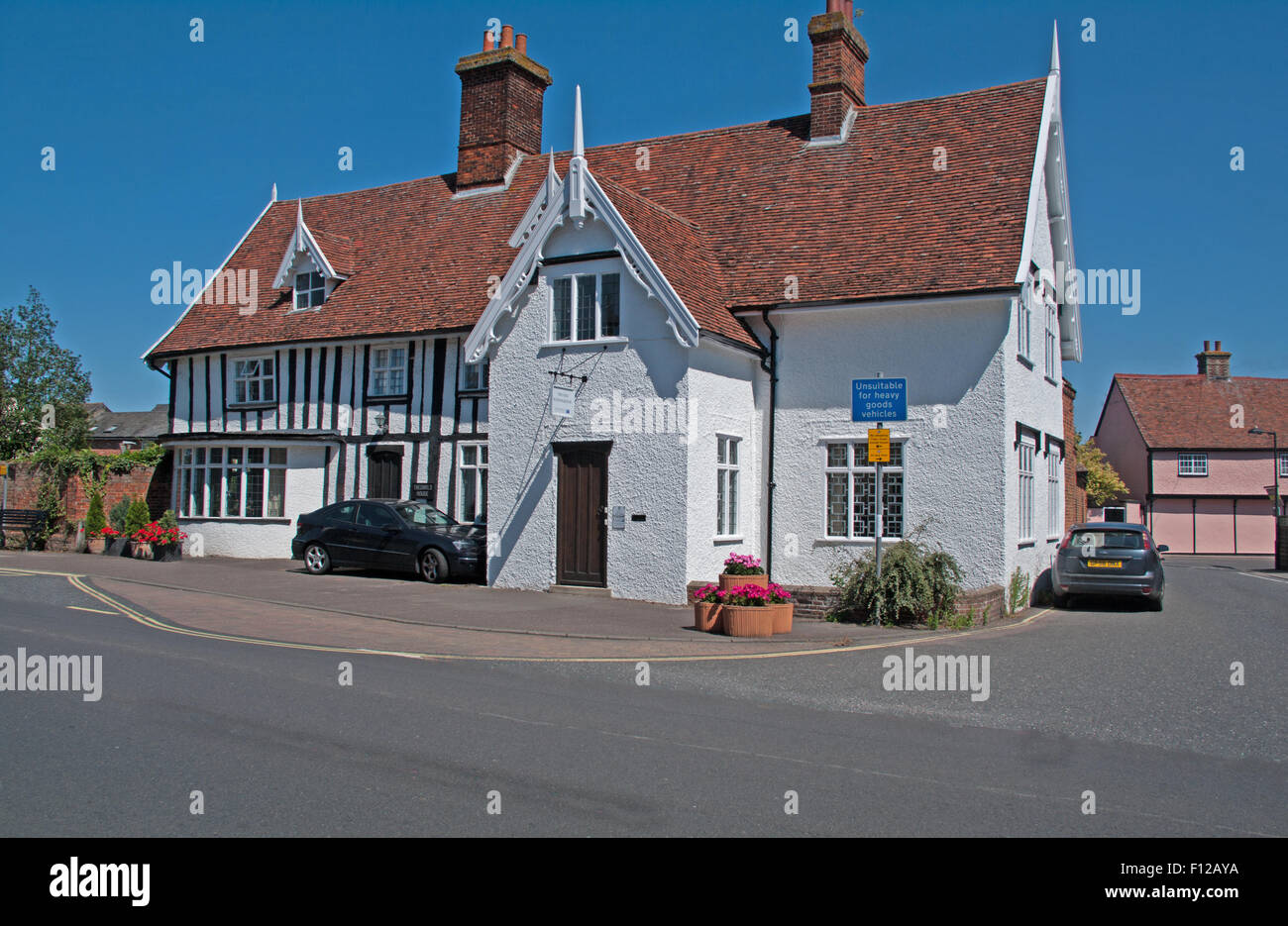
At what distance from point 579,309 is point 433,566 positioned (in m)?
5.53

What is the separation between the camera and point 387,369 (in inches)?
914

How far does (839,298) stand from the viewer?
17562 mm

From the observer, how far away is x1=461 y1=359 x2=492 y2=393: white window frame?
21.7 m

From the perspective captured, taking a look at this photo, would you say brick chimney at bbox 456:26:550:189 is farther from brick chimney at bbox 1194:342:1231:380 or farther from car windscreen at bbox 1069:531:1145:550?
brick chimney at bbox 1194:342:1231:380

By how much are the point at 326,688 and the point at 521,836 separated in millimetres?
4454

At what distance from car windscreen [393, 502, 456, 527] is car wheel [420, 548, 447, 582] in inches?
27.9

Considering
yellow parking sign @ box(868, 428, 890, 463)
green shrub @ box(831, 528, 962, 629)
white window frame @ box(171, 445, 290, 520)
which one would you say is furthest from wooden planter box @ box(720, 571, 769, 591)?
white window frame @ box(171, 445, 290, 520)

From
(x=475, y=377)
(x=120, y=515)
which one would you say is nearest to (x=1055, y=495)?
(x=475, y=377)

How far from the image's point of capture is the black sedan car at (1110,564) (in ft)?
55.4

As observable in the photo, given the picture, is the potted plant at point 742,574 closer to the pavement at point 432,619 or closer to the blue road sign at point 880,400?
the pavement at point 432,619

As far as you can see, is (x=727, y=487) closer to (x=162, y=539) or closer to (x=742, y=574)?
(x=742, y=574)

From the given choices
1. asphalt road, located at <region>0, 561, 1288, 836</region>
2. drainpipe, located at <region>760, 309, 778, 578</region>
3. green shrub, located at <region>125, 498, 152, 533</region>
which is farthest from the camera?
green shrub, located at <region>125, 498, 152, 533</region>

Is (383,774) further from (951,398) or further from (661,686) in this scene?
(951,398)
